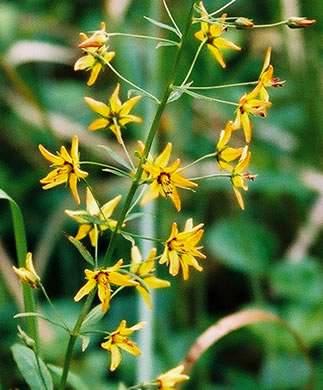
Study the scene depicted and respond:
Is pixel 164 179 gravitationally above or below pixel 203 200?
above

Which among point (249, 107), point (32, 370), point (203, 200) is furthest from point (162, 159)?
point (203, 200)

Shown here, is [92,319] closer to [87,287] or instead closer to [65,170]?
[87,287]

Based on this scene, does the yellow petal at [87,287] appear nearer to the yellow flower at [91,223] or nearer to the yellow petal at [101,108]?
the yellow flower at [91,223]

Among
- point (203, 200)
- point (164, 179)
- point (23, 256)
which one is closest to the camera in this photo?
point (164, 179)

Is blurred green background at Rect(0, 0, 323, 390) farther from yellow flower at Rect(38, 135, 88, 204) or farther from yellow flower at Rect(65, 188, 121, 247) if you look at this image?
yellow flower at Rect(38, 135, 88, 204)

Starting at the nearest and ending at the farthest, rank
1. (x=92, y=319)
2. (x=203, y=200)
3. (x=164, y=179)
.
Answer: (x=164, y=179)
(x=92, y=319)
(x=203, y=200)

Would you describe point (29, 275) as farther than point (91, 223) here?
No

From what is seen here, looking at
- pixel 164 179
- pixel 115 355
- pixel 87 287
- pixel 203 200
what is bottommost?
pixel 203 200

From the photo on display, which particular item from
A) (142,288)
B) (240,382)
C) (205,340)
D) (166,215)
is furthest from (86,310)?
(166,215)

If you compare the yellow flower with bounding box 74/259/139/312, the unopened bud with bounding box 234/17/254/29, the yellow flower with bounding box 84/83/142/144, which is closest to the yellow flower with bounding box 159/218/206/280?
the yellow flower with bounding box 74/259/139/312
